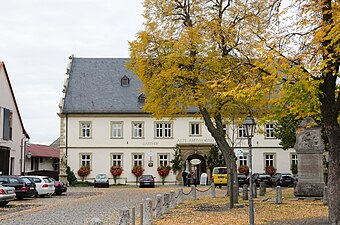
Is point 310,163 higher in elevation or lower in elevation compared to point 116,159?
lower

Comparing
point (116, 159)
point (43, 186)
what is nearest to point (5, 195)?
point (43, 186)

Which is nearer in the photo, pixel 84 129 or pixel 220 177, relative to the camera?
pixel 220 177

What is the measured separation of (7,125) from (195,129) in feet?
65.0

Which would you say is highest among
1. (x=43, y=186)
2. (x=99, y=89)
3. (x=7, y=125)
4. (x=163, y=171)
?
(x=99, y=89)

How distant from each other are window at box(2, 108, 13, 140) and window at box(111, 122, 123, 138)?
480 inches

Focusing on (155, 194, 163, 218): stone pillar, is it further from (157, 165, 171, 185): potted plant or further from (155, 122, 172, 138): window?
(155, 122, 172, 138): window

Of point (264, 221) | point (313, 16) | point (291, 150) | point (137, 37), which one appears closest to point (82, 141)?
point (291, 150)

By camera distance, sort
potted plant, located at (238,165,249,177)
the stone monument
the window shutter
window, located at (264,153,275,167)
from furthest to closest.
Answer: window, located at (264,153,275,167), potted plant, located at (238,165,249,177), the window shutter, the stone monument

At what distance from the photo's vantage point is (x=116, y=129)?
174ft

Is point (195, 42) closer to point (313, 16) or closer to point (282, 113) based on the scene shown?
point (282, 113)

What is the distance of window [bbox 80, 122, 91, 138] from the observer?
5253 centimetres

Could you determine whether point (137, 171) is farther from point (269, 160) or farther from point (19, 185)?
point (19, 185)

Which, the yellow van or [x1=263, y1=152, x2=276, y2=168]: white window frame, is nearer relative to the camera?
the yellow van

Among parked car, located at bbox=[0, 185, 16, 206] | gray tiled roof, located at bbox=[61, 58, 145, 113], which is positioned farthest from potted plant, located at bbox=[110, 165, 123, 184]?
parked car, located at bbox=[0, 185, 16, 206]
